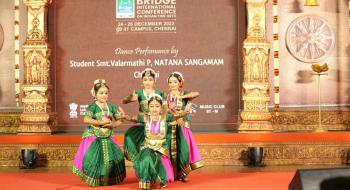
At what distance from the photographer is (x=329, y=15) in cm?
1073

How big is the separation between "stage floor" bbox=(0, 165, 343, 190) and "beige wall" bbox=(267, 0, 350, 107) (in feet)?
5.39

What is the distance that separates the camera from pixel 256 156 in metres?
9.62

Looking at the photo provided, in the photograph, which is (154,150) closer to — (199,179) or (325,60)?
(199,179)

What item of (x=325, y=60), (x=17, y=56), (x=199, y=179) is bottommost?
(x=199, y=179)

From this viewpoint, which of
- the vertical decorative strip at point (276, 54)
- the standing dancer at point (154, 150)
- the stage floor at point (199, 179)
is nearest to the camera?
the standing dancer at point (154, 150)

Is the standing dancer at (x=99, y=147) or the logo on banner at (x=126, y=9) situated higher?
the logo on banner at (x=126, y=9)

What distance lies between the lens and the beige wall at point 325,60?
1070cm

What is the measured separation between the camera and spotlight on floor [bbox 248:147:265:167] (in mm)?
9625

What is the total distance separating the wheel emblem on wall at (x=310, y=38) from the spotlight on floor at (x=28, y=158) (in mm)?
4271

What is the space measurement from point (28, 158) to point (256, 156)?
3262 mm

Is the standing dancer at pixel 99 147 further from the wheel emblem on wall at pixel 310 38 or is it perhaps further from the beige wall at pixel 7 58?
the wheel emblem on wall at pixel 310 38

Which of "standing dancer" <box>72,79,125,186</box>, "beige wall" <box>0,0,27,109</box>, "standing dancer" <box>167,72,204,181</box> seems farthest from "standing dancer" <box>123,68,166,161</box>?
"beige wall" <box>0,0,27,109</box>

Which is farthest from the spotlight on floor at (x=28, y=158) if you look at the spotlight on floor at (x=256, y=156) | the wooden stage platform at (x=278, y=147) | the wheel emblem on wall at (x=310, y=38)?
the wheel emblem on wall at (x=310, y=38)

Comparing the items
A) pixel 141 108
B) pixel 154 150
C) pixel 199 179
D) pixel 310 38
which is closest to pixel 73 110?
pixel 141 108
